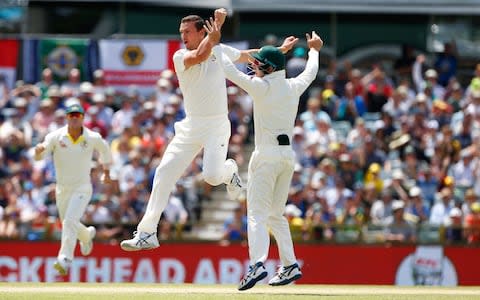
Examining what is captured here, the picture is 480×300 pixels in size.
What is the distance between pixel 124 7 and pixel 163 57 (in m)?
2.29

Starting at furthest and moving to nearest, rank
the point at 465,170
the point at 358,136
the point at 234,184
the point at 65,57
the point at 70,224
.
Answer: the point at 65,57
the point at 358,136
the point at 465,170
the point at 70,224
the point at 234,184

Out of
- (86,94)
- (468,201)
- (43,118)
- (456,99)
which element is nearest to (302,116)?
(456,99)

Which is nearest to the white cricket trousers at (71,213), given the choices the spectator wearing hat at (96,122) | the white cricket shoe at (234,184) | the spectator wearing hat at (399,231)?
the white cricket shoe at (234,184)

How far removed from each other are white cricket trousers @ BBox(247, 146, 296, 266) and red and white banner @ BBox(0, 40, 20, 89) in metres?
10.9

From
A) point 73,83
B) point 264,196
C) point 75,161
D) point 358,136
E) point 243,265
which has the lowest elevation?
point 243,265

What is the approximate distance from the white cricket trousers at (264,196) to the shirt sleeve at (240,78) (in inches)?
21.1

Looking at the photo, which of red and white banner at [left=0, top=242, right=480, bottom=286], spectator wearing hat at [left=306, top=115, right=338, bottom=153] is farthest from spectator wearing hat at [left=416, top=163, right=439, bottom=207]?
spectator wearing hat at [left=306, top=115, right=338, bottom=153]

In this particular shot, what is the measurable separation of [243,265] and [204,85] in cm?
629

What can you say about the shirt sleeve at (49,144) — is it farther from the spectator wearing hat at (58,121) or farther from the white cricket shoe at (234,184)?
the spectator wearing hat at (58,121)

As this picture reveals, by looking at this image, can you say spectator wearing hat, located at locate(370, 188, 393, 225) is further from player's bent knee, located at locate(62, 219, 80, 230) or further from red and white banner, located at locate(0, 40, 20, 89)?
red and white banner, located at locate(0, 40, 20, 89)

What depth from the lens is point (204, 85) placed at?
13320mm

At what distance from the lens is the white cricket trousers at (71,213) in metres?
15.9

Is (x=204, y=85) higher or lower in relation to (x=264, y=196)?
higher

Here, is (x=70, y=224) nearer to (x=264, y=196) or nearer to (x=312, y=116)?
(x=264, y=196)
